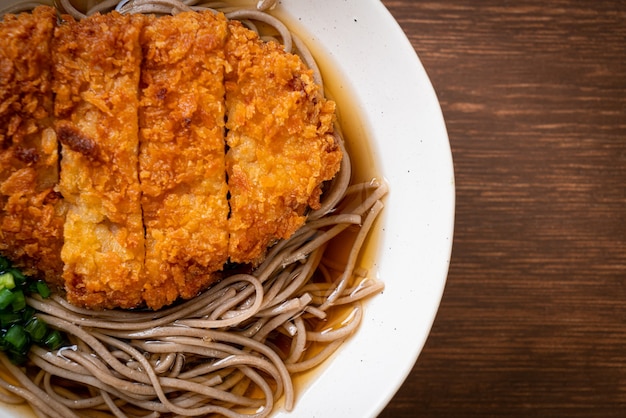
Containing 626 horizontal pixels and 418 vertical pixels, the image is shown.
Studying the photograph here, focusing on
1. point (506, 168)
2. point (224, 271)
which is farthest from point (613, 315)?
point (224, 271)

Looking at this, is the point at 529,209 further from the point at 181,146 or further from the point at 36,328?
the point at 36,328

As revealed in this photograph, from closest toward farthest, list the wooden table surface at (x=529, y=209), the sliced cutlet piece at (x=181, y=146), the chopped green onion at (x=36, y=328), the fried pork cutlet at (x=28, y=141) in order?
the fried pork cutlet at (x=28, y=141) < the sliced cutlet piece at (x=181, y=146) < the chopped green onion at (x=36, y=328) < the wooden table surface at (x=529, y=209)

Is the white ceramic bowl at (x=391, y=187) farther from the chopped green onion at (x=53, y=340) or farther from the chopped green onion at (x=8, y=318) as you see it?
the chopped green onion at (x=8, y=318)

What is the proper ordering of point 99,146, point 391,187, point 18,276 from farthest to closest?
1. point 391,187
2. point 18,276
3. point 99,146

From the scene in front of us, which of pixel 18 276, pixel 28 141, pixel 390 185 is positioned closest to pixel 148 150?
pixel 28 141

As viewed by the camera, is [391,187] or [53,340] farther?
[391,187]

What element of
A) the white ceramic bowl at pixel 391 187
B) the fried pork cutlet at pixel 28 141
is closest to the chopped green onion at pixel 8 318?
the fried pork cutlet at pixel 28 141

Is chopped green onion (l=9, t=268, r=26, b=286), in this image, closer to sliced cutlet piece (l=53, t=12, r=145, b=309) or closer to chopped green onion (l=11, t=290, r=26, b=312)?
chopped green onion (l=11, t=290, r=26, b=312)
